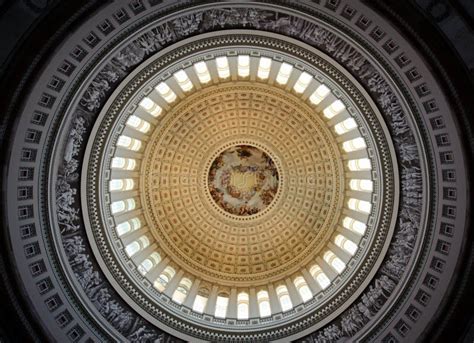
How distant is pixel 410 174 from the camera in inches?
797

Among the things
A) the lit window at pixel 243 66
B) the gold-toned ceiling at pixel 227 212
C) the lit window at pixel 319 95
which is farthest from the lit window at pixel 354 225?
the lit window at pixel 243 66

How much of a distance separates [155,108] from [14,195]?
37.6 feet

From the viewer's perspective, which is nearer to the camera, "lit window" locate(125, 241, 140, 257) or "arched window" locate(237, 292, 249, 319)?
"lit window" locate(125, 241, 140, 257)

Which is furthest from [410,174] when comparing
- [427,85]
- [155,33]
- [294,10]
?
[155,33]

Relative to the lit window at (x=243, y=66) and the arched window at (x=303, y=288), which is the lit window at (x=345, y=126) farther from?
the arched window at (x=303, y=288)

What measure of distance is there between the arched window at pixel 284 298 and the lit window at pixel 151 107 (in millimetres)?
14956

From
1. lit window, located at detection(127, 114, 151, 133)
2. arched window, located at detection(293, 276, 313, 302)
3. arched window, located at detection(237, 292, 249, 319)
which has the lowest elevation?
arched window, located at detection(237, 292, 249, 319)

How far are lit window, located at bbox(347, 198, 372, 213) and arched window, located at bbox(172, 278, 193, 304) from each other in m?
12.7

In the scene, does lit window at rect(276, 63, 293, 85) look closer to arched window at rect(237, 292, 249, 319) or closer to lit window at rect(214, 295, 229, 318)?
arched window at rect(237, 292, 249, 319)

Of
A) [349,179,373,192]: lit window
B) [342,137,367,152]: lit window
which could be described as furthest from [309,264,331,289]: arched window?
[342,137,367,152]: lit window

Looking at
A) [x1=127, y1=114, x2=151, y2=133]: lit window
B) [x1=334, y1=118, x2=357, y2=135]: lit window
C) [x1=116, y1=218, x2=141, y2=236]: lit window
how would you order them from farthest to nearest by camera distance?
[x1=116, y1=218, x2=141, y2=236]: lit window
[x1=127, y1=114, x2=151, y2=133]: lit window
[x1=334, y1=118, x2=357, y2=135]: lit window

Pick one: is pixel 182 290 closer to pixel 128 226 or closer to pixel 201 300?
pixel 201 300

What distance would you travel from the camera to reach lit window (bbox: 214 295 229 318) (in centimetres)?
2610

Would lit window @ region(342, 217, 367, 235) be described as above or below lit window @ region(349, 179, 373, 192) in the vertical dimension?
below
